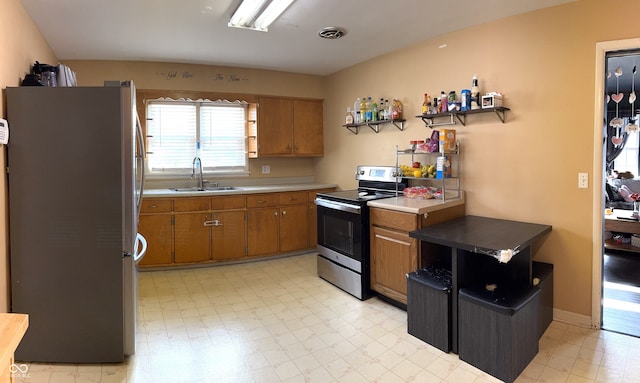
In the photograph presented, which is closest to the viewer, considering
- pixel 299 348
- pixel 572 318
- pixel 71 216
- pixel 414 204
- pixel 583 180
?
pixel 71 216

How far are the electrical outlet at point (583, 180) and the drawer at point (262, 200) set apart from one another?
3.04 metres

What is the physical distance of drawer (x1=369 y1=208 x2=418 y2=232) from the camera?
2.78 metres

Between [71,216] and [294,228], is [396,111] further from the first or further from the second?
[71,216]

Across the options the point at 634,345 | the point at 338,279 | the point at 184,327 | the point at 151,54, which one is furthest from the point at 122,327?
the point at 634,345

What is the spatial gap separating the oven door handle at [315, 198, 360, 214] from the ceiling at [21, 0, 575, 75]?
1.58 metres

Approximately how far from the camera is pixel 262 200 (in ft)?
14.3

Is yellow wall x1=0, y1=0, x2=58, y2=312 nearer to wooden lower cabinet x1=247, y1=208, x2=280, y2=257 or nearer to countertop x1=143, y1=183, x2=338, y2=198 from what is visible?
countertop x1=143, y1=183, x2=338, y2=198

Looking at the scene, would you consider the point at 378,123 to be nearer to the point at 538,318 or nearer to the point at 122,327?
the point at 538,318

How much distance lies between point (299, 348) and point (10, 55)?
8.70 feet

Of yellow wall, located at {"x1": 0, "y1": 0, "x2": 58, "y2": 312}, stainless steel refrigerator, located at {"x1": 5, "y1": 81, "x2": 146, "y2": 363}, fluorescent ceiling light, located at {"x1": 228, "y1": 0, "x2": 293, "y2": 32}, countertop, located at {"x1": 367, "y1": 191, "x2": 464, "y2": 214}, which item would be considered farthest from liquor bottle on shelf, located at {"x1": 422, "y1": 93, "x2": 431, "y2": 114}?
yellow wall, located at {"x1": 0, "y1": 0, "x2": 58, "y2": 312}

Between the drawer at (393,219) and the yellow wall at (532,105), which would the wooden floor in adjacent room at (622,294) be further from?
the drawer at (393,219)

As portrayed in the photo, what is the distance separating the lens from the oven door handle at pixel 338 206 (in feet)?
10.5

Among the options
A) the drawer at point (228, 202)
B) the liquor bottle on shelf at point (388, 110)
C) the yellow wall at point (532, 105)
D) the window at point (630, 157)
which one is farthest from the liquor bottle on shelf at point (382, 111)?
the window at point (630, 157)

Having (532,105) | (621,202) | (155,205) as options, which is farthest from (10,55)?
(621,202)
